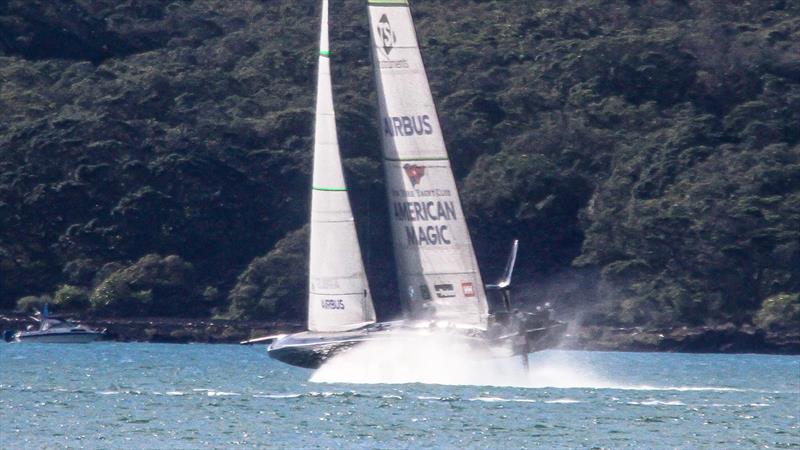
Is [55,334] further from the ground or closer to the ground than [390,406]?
further from the ground

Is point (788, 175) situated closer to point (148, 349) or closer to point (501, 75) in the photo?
point (501, 75)

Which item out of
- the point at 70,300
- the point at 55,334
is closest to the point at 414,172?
the point at 55,334

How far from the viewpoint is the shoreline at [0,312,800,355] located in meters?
58.4

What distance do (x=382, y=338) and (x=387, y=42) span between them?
5.47m

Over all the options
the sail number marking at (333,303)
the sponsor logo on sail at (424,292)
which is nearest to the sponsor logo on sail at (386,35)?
the sponsor logo on sail at (424,292)

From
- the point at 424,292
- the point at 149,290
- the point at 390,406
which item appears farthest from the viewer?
the point at 149,290

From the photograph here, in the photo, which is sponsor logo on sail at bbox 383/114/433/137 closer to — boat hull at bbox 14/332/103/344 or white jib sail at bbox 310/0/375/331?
white jib sail at bbox 310/0/375/331

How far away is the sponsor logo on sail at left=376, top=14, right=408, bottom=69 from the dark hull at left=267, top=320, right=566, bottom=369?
15.4ft

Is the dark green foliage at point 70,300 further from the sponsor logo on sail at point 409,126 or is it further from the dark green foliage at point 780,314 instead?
the sponsor logo on sail at point 409,126

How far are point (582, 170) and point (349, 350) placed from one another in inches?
1541

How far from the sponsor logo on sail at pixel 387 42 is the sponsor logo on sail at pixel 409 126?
95cm

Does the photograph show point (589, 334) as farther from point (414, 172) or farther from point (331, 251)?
point (414, 172)

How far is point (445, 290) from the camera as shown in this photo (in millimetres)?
30500

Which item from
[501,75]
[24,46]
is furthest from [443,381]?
[24,46]
